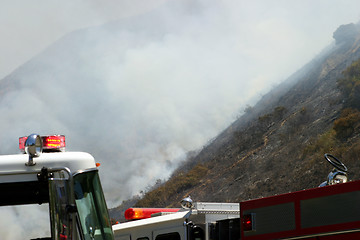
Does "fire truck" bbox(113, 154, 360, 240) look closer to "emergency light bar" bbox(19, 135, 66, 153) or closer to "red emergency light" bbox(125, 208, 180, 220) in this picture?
"red emergency light" bbox(125, 208, 180, 220)

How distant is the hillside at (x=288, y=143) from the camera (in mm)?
35125

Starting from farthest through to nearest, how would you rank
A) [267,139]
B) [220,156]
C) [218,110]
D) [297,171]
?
1. [218,110]
2. [220,156]
3. [267,139]
4. [297,171]

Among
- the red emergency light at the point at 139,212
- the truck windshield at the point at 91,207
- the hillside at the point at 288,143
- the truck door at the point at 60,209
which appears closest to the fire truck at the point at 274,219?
the red emergency light at the point at 139,212

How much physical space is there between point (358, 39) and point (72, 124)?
116 feet

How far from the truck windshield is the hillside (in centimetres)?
2514

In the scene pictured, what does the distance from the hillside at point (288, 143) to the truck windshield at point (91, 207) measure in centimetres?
2514

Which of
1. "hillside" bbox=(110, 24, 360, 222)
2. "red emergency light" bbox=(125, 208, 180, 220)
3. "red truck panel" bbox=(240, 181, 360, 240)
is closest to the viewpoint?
"red truck panel" bbox=(240, 181, 360, 240)

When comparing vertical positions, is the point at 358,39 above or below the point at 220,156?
above

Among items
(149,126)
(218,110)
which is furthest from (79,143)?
(218,110)

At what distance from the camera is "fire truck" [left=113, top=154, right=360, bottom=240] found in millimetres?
7094

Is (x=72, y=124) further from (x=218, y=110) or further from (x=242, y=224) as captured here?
(x=242, y=224)

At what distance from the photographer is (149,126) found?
79250 millimetres

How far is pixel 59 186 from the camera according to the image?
5.08 metres

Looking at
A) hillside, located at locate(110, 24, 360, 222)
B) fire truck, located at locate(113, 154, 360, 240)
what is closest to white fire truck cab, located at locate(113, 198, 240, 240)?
fire truck, located at locate(113, 154, 360, 240)
